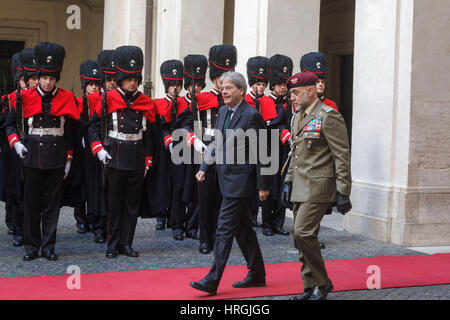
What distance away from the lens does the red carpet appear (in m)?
5.68

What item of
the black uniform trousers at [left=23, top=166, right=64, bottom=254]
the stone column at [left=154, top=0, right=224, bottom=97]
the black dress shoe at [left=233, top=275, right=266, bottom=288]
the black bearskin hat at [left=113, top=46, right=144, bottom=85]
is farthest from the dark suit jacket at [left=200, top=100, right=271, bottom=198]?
the stone column at [left=154, top=0, right=224, bottom=97]

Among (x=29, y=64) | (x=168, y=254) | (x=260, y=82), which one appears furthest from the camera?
(x=260, y=82)

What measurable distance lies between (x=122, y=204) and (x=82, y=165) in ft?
3.96

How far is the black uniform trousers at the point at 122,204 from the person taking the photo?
726cm

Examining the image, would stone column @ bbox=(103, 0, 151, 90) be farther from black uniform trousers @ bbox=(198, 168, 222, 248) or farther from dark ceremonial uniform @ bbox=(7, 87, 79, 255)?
dark ceremonial uniform @ bbox=(7, 87, 79, 255)

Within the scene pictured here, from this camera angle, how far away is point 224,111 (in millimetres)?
6094

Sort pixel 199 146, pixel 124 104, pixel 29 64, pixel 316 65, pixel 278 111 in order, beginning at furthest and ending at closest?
pixel 278 111 → pixel 316 65 → pixel 29 64 → pixel 199 146 → pixel 124 104

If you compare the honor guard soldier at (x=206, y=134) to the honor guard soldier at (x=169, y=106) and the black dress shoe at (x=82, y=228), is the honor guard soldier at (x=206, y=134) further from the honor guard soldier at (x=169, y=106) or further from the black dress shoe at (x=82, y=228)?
the black dress shoe at (x=82, y=228)

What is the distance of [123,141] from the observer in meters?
7.23

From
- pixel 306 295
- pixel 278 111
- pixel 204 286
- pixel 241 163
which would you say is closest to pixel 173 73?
pixel 278 111

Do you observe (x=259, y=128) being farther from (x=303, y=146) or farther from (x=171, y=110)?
(x=171, y=110)

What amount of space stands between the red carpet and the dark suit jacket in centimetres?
82

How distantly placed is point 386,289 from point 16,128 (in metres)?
3.80

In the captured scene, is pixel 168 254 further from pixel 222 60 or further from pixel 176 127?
pixel 222 60
